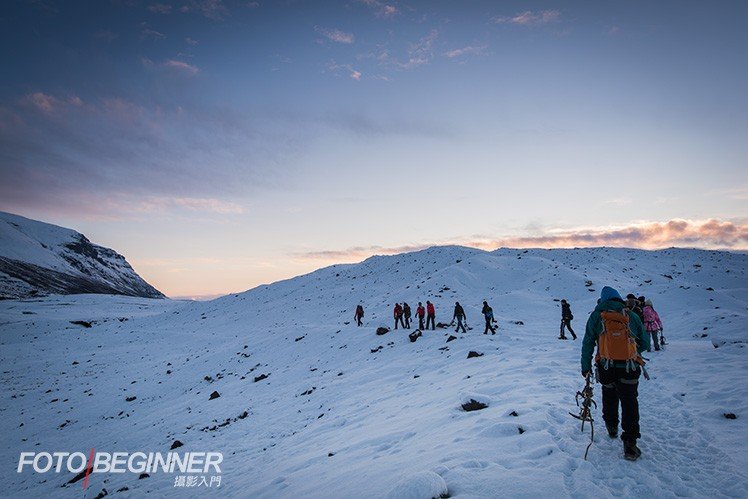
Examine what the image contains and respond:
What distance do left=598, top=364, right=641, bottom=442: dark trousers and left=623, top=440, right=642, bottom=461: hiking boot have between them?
69 millimetres

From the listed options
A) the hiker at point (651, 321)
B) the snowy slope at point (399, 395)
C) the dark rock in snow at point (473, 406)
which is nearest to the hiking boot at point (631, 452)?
the snowy slope at point (399, 395)

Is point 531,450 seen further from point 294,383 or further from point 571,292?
point 571,292

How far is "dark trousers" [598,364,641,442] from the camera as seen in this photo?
6.04 meters

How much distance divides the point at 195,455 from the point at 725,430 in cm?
1676

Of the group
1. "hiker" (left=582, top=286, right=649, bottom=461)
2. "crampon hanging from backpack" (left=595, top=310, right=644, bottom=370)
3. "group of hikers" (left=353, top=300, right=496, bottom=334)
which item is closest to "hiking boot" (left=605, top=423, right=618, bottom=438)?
"hiker" (left=582, top=286, right=649, bottom=461)

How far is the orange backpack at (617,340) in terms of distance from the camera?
20.3 ft

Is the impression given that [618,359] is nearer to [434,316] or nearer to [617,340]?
[617,340]

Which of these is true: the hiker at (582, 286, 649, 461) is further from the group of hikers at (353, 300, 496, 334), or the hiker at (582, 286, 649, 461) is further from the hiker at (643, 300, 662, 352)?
the group of hikers at (353, 300, 496, 334)

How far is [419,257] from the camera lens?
206ft

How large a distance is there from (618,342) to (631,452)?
6.10ft

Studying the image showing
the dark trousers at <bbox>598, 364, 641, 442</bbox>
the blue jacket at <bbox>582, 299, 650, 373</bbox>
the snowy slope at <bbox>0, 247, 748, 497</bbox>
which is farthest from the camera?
the blue jacket at <bbox>582, 299, 650, 373</bbox>

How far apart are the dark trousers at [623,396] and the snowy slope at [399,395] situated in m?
0.48

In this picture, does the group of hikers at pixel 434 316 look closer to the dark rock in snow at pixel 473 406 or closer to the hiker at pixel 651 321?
the hiker at pixel 651 321

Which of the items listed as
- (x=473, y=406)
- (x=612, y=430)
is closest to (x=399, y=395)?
(x=473, y=406)
